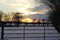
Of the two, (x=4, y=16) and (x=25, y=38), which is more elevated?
(x=4, y=16)

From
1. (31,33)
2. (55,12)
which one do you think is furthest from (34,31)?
(55,12)

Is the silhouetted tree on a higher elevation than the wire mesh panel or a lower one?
higher

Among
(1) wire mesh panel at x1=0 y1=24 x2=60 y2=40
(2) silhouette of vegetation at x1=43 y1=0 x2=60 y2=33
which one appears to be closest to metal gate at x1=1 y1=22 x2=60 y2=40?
(1) wire mesh panel at x1=0 y1=24 x2=60 y2=40

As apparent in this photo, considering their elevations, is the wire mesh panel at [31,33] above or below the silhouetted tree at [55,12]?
below

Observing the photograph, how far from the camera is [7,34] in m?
8.31

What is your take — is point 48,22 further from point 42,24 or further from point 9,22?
point 9,22

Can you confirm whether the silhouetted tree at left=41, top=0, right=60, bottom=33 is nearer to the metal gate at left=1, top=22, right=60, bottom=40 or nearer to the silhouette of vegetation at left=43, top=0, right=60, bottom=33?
the silhouette of vegetation at left=43, top=0, right=60, bottom=33

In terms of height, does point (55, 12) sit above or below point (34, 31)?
above

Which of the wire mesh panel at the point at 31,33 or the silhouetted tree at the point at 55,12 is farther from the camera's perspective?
the wire mesh panel at the point at 31,33

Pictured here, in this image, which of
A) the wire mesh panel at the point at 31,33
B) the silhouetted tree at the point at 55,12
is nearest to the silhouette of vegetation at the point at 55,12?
the silhouetted tree at the point at 55,12

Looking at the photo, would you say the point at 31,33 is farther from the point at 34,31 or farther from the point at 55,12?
the point at 55,12

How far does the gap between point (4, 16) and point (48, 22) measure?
8.46 feet

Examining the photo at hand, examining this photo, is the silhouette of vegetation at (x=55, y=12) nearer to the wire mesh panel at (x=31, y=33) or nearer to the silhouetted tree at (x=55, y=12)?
the silhouetted tree at (x=55, y=12)

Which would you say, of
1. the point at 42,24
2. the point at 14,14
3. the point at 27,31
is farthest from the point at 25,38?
the point at 14,14
